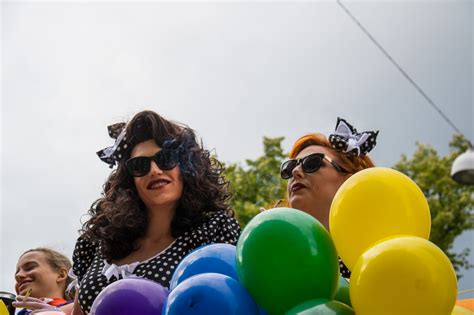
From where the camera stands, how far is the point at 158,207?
9.95 ft

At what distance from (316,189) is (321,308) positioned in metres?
1.40

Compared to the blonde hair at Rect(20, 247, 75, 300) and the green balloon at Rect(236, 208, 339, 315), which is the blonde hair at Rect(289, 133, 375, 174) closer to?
the green balloon at Rect(236, 208, 339, 315)

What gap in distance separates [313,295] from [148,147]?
137 cm

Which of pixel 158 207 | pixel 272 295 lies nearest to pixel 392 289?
pixel 272 295

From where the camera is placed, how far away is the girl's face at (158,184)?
2.96 meters

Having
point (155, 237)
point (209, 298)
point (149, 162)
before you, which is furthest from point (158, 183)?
point (209, 298)

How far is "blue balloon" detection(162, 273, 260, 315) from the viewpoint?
1.89 meters

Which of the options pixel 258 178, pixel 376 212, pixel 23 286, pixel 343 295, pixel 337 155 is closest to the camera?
pixel 376 212

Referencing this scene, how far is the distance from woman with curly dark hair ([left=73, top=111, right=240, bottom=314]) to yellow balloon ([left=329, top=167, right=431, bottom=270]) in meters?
0.96

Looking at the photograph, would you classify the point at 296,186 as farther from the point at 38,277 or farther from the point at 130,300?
the point at 38,277

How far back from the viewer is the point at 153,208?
3053 mm

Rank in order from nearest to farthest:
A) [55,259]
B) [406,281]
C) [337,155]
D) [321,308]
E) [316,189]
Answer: [406,281] < [321,308] < [316,189] < [337,155] < [55,259]

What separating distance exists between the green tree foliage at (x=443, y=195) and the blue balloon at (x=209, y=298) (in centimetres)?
1431

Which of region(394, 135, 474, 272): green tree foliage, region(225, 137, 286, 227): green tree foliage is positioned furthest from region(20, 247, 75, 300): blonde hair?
region(394, 135, 474, 272): green tree foliage
